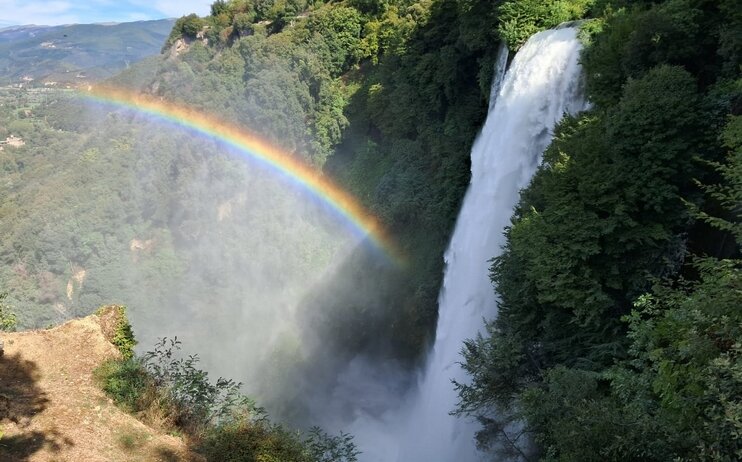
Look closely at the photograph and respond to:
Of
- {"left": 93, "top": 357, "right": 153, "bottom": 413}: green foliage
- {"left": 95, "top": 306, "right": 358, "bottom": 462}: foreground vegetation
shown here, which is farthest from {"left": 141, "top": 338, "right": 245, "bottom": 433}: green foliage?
{"left": 93, "top": 357, "right": 153, "bottom": 413}: green foliage

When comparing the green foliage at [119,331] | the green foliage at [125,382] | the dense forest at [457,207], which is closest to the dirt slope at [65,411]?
the green foliage at [125,382]

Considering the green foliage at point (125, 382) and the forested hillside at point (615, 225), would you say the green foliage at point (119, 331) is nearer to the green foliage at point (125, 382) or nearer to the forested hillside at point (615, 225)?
the green foliage at point (125, 382)

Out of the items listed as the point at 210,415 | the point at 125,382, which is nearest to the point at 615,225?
the point at 210,415

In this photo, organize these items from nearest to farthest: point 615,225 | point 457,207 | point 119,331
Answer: point 615,225, point 119,331, point 457,207

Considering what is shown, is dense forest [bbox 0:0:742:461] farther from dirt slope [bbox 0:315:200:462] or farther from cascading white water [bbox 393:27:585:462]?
dirt slope [bbox 0:315:200:462]

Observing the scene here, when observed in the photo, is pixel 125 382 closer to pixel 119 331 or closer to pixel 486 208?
pixel 119 331

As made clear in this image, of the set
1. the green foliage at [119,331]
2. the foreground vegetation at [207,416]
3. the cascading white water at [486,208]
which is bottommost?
the foreground vegetation at [207,416]
